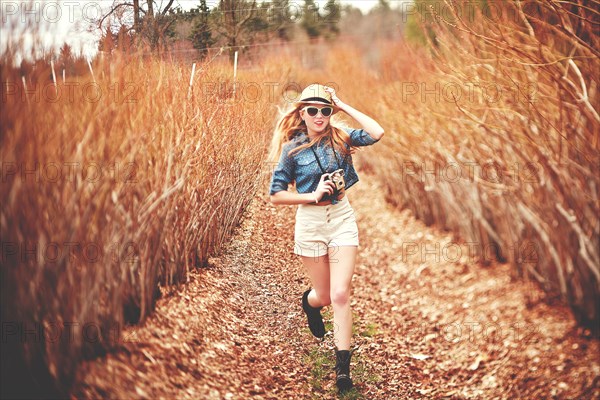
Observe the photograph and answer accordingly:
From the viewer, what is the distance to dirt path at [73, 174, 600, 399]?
268cm

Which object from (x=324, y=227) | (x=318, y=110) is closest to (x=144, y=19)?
(x=318, y=110)

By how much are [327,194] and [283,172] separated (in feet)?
0.99

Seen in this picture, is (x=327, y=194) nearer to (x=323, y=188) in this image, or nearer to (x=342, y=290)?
(x=323, y=188)

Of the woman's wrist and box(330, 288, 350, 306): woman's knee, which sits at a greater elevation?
the woman's wrist

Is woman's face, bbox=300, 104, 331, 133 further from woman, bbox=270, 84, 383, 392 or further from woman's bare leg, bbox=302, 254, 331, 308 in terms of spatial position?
woman's bare leg, bbox=302, 254, 331, 308

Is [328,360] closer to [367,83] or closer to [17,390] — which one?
[17,390]

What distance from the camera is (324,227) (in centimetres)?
315

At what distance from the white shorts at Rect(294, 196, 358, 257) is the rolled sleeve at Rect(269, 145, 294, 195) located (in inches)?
7.2

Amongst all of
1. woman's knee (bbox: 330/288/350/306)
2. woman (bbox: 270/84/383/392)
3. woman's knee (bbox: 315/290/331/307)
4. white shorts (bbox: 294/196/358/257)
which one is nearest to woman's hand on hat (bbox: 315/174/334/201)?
woman (bbox: 270/84/383/392)

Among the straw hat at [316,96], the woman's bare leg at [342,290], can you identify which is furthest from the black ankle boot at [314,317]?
the straw hat at [316,96]

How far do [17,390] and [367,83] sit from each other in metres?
8.58

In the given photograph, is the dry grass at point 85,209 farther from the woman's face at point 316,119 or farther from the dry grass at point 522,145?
the dry grass at point 522,145

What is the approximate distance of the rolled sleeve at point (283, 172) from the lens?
3.19 meters

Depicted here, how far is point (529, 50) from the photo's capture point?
4086mm
